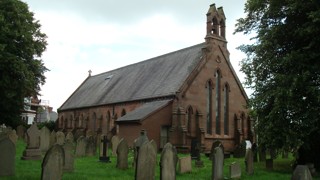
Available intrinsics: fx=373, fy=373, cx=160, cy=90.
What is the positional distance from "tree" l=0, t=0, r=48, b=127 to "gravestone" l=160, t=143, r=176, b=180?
24.0 meters

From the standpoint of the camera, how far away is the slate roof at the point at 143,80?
33406 mm

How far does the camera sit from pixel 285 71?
59.8 ft

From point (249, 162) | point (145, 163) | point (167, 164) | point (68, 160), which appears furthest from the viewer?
point (249, 162)

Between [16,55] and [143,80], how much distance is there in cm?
1264

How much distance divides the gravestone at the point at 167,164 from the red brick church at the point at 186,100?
15345 millimetres

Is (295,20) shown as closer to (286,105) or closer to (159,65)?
(286,105)

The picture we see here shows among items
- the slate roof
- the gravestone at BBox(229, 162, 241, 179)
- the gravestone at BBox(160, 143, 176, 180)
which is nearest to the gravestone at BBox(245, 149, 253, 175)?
the gravestone at BBox(229, 162, 241, 179)

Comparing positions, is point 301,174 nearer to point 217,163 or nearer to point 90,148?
point 217,163

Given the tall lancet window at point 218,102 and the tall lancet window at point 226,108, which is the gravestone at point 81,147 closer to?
the tall lancet window at point 218,102

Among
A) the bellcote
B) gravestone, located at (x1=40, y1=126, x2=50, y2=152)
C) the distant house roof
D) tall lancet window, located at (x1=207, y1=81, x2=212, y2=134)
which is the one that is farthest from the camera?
the bellcote

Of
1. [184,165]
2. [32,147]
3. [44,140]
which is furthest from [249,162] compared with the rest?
[44,140]

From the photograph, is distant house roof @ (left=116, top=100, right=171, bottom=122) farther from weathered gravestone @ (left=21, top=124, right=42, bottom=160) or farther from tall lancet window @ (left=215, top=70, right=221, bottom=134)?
weathered gravestone @ (left=21, top=124, right=42, bottom=160)

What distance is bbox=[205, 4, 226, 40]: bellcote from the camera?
34.1 meters

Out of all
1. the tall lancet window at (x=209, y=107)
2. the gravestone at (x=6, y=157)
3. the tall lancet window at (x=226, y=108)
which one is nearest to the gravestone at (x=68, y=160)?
the gravestone at (x=6, y=157)
